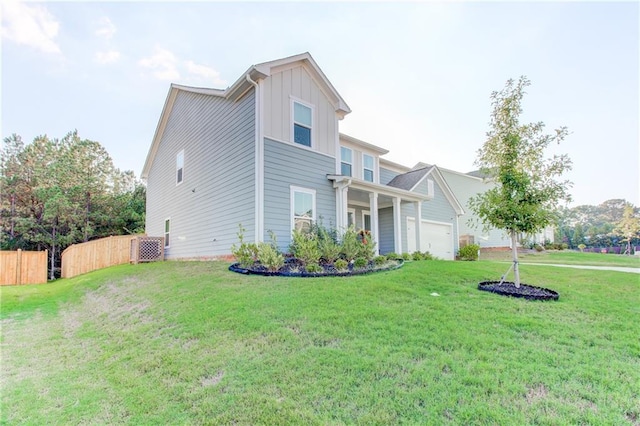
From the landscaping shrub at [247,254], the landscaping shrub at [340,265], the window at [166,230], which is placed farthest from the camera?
the window at [166,230]

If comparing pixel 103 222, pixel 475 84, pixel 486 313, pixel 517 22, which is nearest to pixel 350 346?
pixel 486 313

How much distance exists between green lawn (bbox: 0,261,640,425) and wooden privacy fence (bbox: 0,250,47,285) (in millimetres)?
10331

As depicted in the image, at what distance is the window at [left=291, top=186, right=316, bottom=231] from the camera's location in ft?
32.5

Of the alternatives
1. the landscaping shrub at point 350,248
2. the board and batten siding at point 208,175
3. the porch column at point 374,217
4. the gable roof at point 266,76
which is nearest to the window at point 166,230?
the board and batten siding at point 208,175

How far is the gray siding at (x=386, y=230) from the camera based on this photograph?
14.7 metres

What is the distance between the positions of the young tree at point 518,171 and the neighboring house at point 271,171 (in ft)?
15.9

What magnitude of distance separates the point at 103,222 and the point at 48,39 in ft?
50.8

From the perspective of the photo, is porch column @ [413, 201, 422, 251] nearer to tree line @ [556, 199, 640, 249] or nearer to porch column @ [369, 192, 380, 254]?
porch column @ [369, 192, 380, 254]

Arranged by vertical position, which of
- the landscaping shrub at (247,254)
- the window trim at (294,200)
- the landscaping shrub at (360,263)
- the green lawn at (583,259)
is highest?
the window trim at (294,200)

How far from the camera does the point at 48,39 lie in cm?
1055

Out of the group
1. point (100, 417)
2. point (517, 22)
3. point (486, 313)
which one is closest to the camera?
point (100, 417)

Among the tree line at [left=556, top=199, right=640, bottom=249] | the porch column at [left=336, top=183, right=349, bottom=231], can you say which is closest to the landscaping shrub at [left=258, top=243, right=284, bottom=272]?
the porch column at [left=336, top=183, right=349, bottom=231]

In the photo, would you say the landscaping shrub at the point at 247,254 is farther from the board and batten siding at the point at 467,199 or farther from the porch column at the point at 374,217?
the board and batten siding at the point at 467,199

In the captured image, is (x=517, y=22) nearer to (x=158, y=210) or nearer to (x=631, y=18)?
(x=631, y=18)
